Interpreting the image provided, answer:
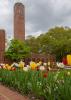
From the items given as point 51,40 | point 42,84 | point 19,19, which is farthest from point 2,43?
point 19,19

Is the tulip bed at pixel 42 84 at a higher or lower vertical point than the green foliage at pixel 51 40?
lower

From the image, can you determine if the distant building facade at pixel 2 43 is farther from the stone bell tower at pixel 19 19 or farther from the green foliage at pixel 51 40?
the stone bell tower at pixel 19 19

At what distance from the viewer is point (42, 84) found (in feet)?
17.2

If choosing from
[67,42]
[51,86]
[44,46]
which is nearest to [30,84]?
[51,86]

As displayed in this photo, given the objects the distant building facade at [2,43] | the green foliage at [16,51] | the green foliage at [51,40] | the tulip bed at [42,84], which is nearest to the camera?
the tulip bed at [42,84]

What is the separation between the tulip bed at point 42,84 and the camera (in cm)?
445

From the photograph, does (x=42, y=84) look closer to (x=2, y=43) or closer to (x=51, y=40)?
(x=2, y=43)

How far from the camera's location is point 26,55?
18359 mm

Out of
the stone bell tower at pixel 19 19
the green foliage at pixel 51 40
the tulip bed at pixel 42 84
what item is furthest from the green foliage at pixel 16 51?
the stone bell tower at pixel 19 19

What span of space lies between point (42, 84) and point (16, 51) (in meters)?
12.7

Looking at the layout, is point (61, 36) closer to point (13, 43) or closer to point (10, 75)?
point (13, 43)

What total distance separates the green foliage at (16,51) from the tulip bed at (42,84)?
963 centimetres

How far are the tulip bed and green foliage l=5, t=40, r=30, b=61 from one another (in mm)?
9632

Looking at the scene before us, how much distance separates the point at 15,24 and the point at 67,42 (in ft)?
111
